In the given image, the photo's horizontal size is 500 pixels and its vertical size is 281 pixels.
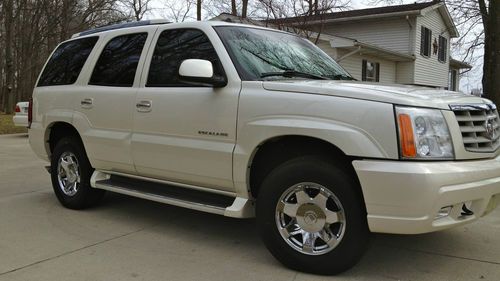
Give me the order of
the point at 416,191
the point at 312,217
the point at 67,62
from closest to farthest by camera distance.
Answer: the point at 416,191, the point at 312,217, the point at 67,62

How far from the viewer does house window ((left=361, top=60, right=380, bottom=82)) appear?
2186cm

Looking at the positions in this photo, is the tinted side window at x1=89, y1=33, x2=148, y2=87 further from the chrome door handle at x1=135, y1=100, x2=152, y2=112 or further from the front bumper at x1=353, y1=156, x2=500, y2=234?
the front bumper at x1=353, y1=156, x2=500, y2=234

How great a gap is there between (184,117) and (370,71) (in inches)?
754

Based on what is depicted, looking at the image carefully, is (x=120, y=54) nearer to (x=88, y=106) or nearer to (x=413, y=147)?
(x=88, y=106)

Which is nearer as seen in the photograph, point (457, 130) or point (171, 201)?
point (457, 130)

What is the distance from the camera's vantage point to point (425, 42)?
1007 inches

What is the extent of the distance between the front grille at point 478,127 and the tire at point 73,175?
381 cm

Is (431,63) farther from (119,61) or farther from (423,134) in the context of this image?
(423,134)

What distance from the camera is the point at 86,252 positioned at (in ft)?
14.3

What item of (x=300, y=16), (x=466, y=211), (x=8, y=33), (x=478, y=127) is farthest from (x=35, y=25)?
(x=466, y=211)

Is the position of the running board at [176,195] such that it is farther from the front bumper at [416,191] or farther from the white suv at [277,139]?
the front bumper at [416,191]

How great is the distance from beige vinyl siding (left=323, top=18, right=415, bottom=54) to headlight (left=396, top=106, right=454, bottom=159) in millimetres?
21414

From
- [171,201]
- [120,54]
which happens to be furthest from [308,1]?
[171,201]

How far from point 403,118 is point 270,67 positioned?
1.42m
